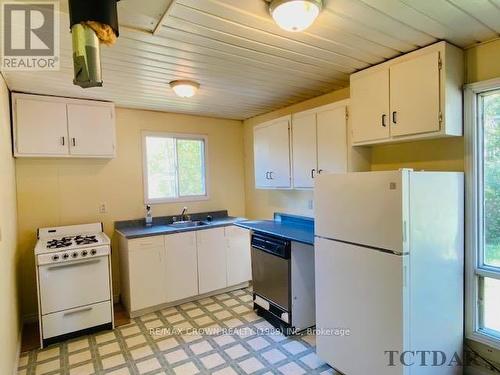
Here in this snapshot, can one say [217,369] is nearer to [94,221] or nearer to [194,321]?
[194,321]

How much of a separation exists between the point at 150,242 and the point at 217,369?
5.06 feet

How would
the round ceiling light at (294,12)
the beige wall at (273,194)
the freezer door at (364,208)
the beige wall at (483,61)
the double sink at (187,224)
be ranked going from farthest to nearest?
1. the double sink at (187,224)
2. the beige wall at (273,194)
3. the beige wall at (483,61)
4. the freezer door at (364,208)
5. the round ceiling light at (294,12)

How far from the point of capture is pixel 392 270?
1.84m

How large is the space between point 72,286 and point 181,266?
1130 mm

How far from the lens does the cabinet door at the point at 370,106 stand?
235cm

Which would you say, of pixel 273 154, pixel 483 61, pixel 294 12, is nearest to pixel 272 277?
pixel 273 154

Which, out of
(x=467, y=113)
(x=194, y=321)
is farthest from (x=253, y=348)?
(x=467, y=113)

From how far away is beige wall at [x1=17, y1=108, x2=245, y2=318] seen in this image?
320cm

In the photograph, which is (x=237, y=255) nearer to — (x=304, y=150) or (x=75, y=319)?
(x=304, y=150)

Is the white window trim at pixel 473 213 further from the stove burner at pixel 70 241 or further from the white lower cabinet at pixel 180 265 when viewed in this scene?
the stove burner at pixel 70 241

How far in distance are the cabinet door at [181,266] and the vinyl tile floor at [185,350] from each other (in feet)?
1.03

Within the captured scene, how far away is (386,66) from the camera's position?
2324 mm

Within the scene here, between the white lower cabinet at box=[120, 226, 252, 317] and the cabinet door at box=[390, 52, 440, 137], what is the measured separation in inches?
95.0

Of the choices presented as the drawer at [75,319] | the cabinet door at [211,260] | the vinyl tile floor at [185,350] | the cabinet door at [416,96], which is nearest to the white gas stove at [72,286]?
the drawer at [75,319]
